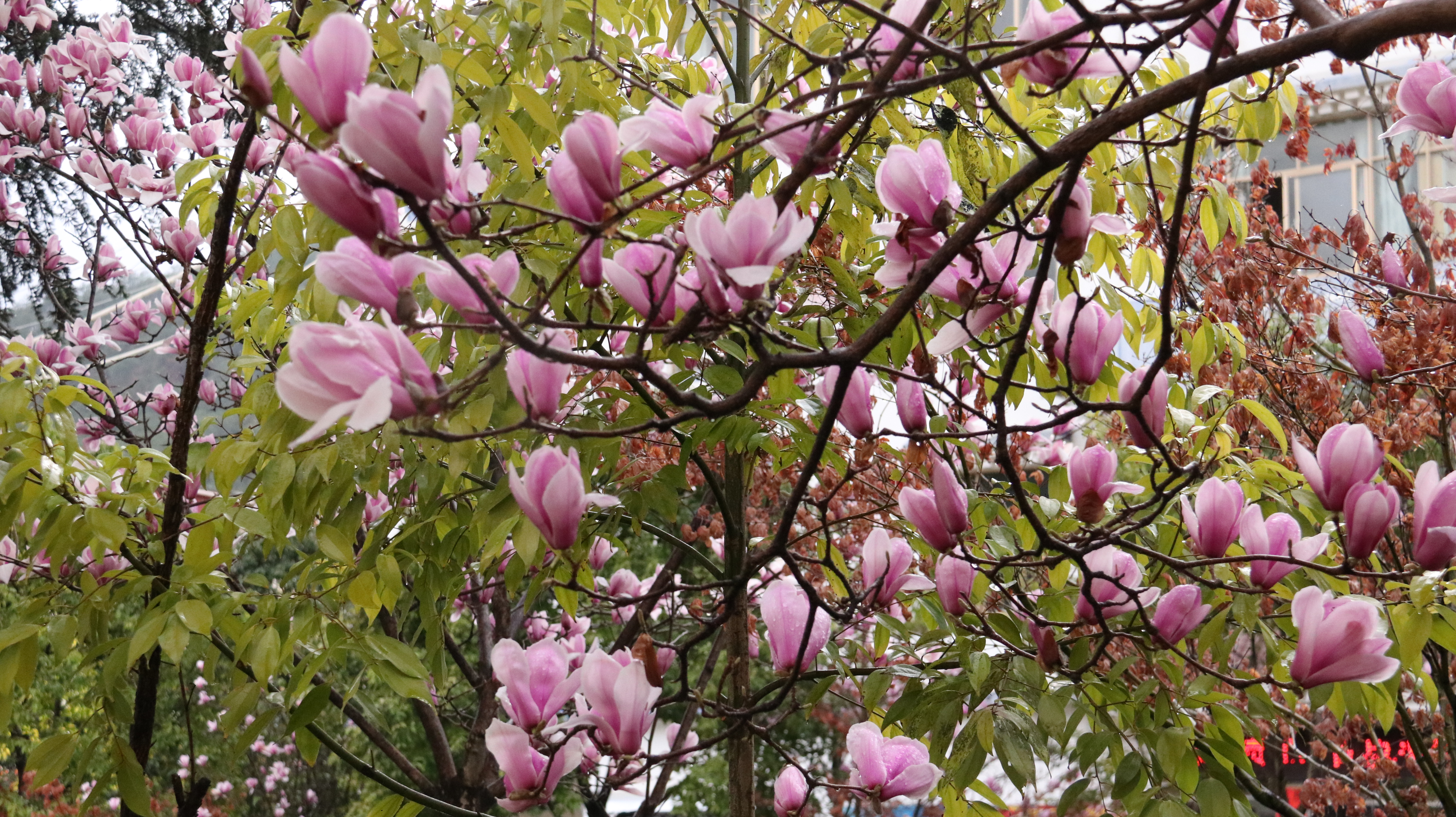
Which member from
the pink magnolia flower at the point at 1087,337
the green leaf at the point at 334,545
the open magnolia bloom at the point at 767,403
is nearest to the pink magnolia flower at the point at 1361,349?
the open magnolia bloom at the point at 767,403

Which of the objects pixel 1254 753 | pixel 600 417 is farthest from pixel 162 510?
pixel 1254 753

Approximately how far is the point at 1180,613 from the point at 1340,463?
0.23 m

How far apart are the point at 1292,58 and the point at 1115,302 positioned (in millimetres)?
722

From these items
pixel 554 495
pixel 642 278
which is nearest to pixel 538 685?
pixel 554 495

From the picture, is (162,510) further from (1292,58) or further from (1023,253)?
(1292,58)

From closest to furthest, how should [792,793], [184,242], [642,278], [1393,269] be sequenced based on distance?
1. [642,278]
2. [792,793]
3. [1393,269]
4. [184,242]

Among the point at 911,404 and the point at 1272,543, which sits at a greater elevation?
the point at 911,404

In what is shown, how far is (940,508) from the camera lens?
35.8 inches

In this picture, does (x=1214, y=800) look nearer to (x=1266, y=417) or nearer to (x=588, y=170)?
(x=1266, y=417)

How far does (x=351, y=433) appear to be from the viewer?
112 cm

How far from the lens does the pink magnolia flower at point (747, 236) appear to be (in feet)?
1.98

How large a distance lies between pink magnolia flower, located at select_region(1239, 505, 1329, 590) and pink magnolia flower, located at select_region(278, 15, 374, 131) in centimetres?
75

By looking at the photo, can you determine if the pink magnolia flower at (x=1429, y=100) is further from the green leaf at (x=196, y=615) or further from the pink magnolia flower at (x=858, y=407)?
the green leaf at (x=196, y=615)

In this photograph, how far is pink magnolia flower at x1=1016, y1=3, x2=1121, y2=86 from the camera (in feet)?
2.49
